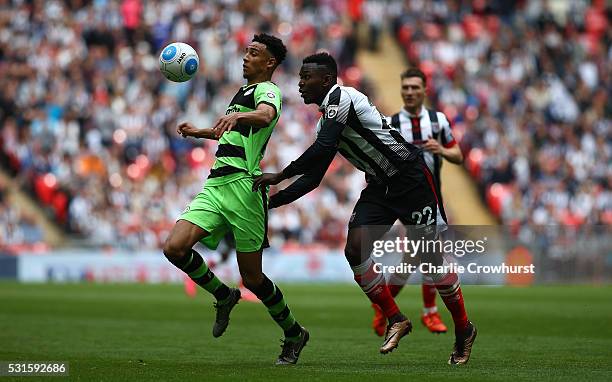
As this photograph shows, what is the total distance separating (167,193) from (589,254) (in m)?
9.90

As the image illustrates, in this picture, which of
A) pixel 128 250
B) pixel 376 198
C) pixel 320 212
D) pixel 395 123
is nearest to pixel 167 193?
pixel 128 250

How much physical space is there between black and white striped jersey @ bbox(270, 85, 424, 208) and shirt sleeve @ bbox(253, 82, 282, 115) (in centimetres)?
38

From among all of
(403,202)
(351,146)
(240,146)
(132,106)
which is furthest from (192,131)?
(132,106)

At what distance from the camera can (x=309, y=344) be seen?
11984 mm

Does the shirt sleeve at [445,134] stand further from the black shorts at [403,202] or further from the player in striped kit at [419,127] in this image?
the black shorts at [403,202]

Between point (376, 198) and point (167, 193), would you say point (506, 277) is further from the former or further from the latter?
point (376, 198)

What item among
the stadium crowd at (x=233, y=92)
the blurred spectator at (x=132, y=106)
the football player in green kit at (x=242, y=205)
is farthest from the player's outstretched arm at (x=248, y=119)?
the stadium crowd at (x=233, y=92)

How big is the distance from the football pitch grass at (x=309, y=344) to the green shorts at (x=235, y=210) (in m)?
1.09

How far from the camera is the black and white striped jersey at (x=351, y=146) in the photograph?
31.0 feet

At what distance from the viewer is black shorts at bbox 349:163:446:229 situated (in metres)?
10.1

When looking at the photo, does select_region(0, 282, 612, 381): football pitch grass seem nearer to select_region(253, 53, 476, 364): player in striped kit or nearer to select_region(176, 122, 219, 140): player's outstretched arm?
select_region(253, 53, 476, 364): player in striped kit

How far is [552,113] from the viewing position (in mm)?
31047

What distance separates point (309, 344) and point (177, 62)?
3603 millimetres

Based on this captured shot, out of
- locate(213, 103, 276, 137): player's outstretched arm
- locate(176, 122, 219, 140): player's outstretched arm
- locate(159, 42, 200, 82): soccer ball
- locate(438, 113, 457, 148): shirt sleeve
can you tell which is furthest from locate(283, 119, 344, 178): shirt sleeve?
locate(438, 113, 457, 148): shirt sleeve
